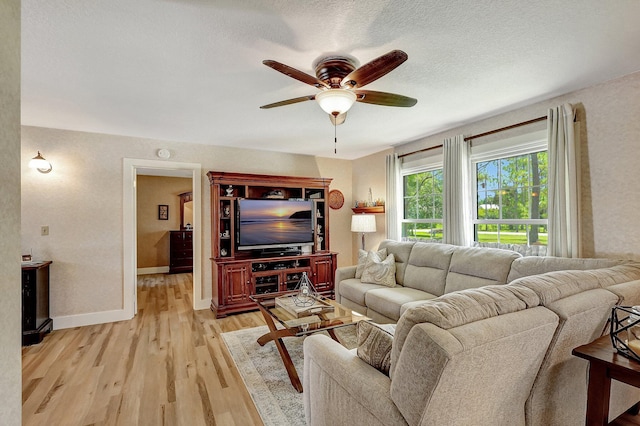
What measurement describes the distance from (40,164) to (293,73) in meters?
3.65

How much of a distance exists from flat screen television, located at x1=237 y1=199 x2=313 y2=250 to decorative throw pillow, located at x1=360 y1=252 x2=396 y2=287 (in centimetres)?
133

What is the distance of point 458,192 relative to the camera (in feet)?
12.3

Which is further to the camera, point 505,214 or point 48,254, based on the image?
point 48,254

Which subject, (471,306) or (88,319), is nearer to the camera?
(471,306)

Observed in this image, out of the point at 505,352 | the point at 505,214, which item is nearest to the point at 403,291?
the point at 505,214

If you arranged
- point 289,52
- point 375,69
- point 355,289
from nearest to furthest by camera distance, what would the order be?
point 375,69 < point 289,52 < point 355,289

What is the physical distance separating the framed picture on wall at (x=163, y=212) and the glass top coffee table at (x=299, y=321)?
5.49 metres

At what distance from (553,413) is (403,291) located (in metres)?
1.98

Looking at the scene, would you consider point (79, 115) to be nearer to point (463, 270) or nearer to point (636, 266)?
point (463, 270)

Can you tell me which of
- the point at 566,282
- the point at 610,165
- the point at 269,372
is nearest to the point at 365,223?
the point at 269,372

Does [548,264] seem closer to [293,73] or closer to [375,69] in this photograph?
[375,69]

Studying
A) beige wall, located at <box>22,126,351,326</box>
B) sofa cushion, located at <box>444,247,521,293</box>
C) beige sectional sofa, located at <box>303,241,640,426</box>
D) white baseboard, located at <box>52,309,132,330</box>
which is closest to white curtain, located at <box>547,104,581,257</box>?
sofa cushion, located at <box>444,247,521,293</box>

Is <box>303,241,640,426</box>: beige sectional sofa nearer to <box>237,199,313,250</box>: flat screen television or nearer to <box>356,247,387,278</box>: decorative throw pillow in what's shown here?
<box>356,247,387,278</box>: decorative throw pillow

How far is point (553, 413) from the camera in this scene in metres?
1.52
